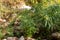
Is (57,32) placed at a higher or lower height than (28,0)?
lower

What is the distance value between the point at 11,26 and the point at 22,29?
1.28 ft

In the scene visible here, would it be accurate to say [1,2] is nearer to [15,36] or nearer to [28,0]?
[28,0]

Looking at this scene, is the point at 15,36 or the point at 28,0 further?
the point at 28,0

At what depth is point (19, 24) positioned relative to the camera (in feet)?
21.1

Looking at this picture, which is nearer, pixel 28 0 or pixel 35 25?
pixel 35 25

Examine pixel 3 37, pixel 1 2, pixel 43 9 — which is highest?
pixel 1 2

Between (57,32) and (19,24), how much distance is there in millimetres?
894

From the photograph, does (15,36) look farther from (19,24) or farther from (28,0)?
(28,0)

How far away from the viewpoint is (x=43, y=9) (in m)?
6.52

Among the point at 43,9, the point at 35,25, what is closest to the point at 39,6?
the point at 43,9

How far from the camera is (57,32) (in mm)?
6301

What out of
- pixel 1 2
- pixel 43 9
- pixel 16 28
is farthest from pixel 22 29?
pixel 1 2

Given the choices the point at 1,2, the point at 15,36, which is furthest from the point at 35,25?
the point at 1,2

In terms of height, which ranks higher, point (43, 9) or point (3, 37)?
point (43, 9)
